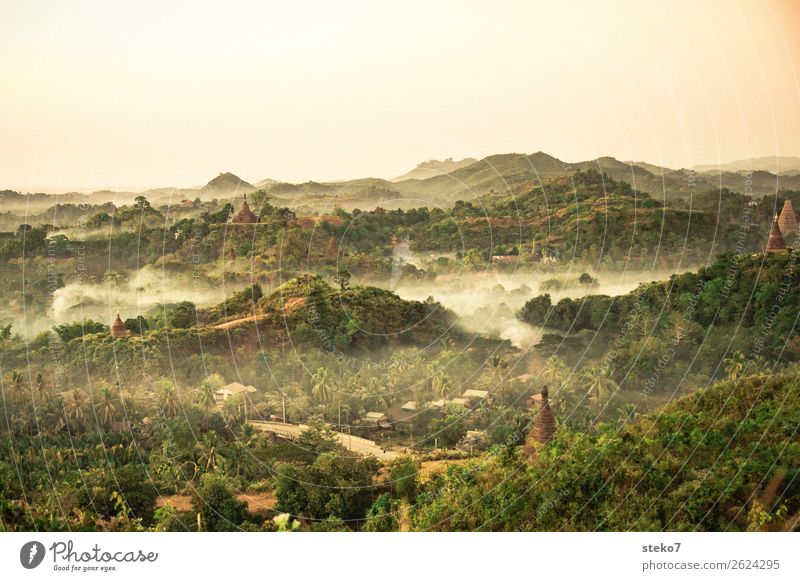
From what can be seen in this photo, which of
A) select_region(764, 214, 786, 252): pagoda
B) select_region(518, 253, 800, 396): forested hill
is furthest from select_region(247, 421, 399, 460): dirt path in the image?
select_region(764, 214, 786, 252): pagoda

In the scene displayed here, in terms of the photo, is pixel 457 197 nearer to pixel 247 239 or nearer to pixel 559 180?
pixel 559 180

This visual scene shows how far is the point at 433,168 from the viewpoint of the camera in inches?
529

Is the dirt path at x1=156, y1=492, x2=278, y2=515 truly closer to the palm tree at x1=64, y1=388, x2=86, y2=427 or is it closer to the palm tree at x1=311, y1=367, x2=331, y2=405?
the palm tree at x1=311, y1=367, x2=331, y2=405

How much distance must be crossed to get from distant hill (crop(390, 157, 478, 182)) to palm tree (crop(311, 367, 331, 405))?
2.75 metres

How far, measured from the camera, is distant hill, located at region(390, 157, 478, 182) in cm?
1328

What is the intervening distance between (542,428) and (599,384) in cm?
97

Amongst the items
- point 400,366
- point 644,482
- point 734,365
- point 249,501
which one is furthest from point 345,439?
point 734,365

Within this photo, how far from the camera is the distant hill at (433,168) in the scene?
13.3 metres

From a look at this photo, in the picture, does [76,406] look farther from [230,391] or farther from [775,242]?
[775,242]

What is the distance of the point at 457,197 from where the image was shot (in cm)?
1351

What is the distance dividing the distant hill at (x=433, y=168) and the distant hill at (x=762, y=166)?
2.99 meters

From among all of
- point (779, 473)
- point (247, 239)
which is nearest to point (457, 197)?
point (247, 239)

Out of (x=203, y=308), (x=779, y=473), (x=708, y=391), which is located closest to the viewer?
(x=779, y=473)
